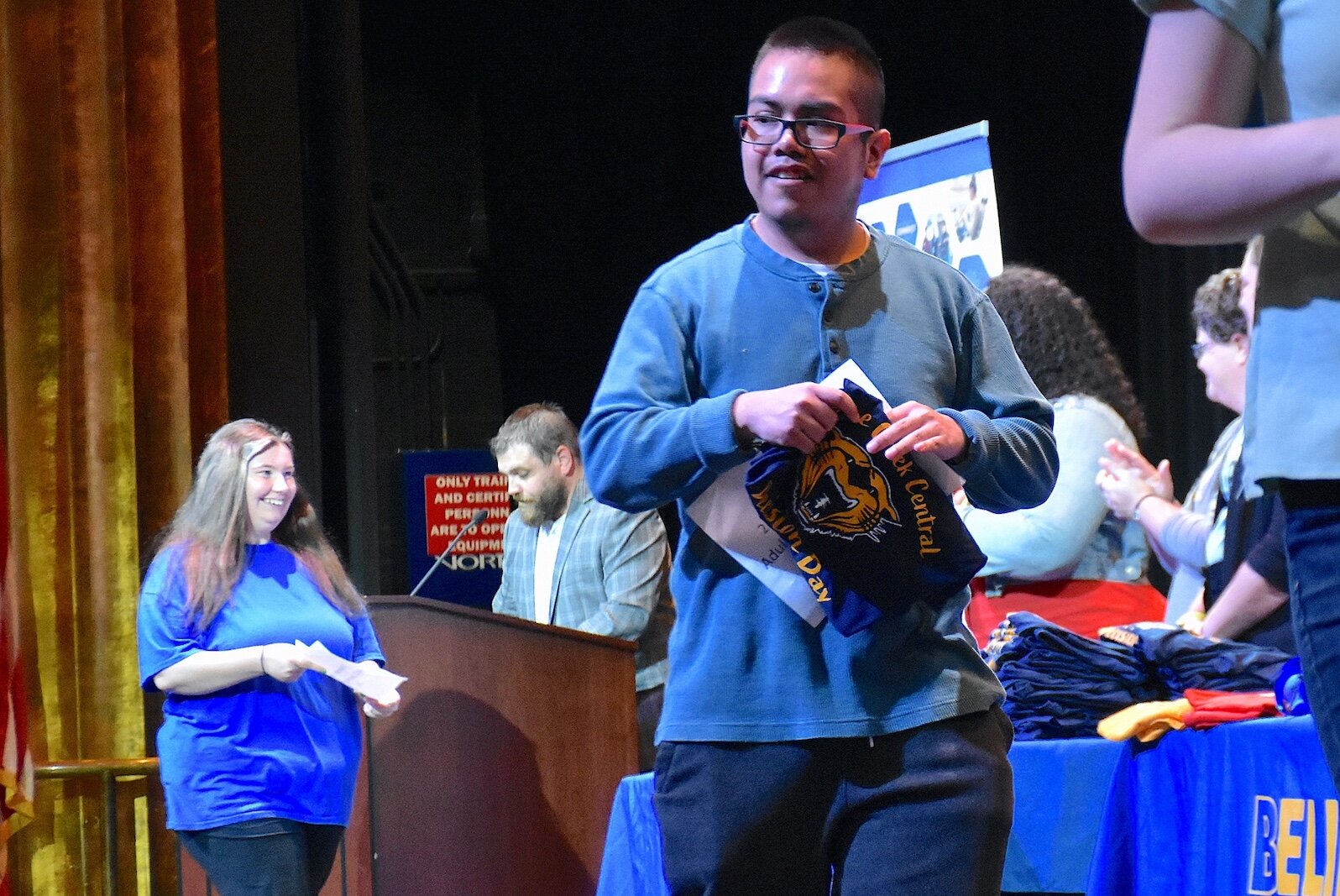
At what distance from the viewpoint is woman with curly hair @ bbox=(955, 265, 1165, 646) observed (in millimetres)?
3291

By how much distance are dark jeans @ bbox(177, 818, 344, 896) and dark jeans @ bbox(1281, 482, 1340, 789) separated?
324 cm

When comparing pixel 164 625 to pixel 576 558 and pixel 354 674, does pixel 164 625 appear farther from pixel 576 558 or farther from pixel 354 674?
pixel 576 558

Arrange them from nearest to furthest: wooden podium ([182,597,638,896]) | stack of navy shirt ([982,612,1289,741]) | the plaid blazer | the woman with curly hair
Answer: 1. stack of navy shirt ([982,612,1289,741])
2. the woman with curly hair
3. wooden podium ([182,597,638,896])
4. the plaid blazer

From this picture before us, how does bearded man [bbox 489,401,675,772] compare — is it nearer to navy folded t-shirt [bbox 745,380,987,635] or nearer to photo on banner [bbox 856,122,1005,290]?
photo on banner [bbox 856,122,1005,290]

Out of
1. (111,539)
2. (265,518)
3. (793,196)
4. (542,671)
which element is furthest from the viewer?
(111,539)

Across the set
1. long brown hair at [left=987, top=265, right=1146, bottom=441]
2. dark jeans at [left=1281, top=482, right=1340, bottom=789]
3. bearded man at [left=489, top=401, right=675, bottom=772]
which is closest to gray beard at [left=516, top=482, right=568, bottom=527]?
bearded man at [left=489, top=401, right=675, bottom=772]

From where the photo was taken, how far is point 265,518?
4348 mm

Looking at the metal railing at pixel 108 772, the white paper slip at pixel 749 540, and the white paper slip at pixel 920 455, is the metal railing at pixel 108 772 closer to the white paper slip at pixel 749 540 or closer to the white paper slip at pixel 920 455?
the white paper slip at pixel 749 540

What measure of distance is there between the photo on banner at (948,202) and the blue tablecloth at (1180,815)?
1.34 metres

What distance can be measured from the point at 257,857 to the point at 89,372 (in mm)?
2567

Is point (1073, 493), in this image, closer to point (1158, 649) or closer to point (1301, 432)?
point (1158, 649)

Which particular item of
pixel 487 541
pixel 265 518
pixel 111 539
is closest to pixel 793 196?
pixel 265 518

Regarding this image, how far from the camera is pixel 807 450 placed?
1659 mm

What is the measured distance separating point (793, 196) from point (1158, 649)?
1540mm
